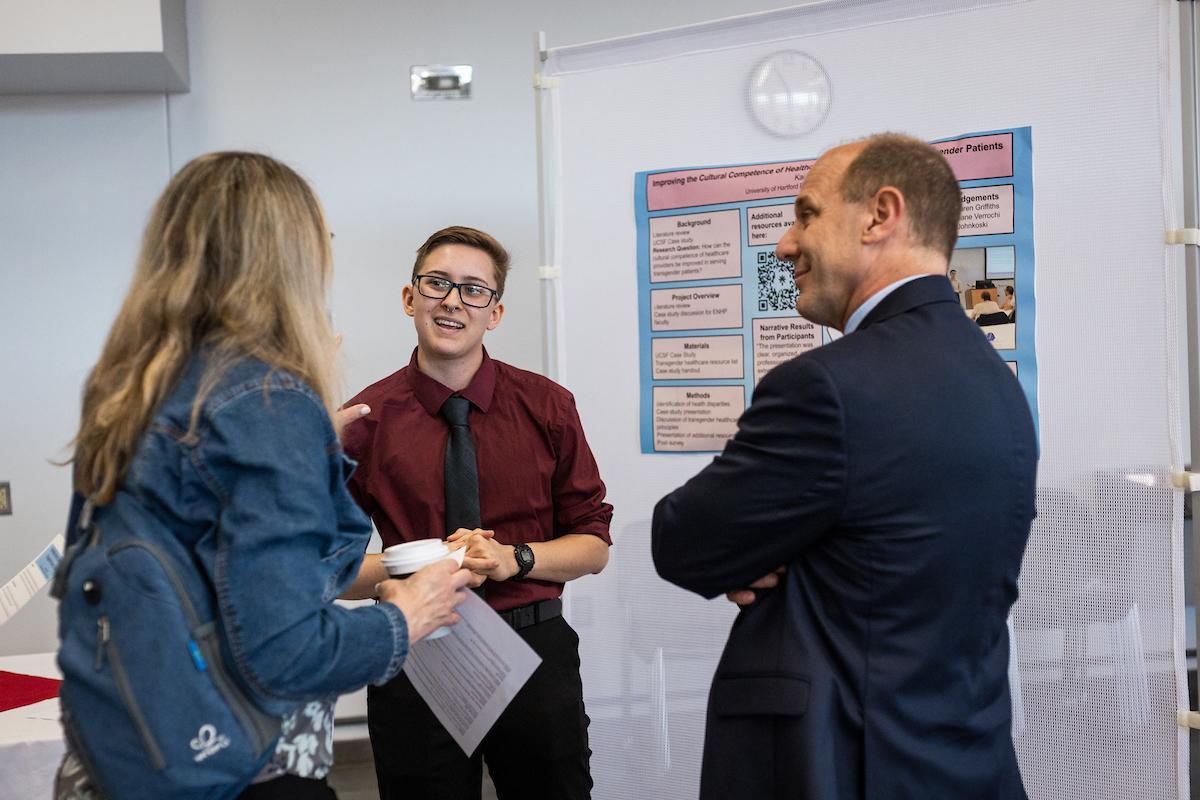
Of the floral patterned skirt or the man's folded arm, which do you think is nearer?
the floral patterned skirt

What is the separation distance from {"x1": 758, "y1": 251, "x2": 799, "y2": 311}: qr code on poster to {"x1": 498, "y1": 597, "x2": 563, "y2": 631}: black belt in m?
0.88

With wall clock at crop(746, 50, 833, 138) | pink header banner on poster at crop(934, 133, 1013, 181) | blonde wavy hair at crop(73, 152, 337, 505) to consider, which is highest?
wall clock at crop(746, 50, 833, 138)

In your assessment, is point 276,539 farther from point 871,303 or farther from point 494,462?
point 494,462

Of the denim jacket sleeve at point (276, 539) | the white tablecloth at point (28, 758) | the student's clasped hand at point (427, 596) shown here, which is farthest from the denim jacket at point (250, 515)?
the white tablecloth at point (28, 758)

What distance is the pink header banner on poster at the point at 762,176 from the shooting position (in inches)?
75.2

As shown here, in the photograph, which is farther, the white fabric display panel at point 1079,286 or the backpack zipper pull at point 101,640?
the white fabric display panel at point 1079,286

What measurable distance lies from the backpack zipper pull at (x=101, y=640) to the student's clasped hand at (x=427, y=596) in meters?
0.34

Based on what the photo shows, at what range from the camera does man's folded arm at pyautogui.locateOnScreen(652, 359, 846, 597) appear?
1100mm

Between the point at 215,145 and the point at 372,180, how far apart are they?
0.59 m

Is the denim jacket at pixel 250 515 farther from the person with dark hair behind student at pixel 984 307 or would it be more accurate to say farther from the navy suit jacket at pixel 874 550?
the person with dark hair behind student at pixel 984 307

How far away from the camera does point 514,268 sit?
333 cm

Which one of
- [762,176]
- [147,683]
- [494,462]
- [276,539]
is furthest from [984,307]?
[147,683]

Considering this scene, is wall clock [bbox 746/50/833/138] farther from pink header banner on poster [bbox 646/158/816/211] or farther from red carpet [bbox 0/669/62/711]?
red carpet [bbox 0/669/62/711]

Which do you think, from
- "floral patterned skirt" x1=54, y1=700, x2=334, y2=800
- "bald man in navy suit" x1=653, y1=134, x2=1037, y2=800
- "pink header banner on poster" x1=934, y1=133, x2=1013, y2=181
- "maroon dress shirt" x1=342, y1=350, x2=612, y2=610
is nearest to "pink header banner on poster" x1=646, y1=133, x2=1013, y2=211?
"pink header banner on poster" x1=934, y1=133, x2=1013, y2=181
